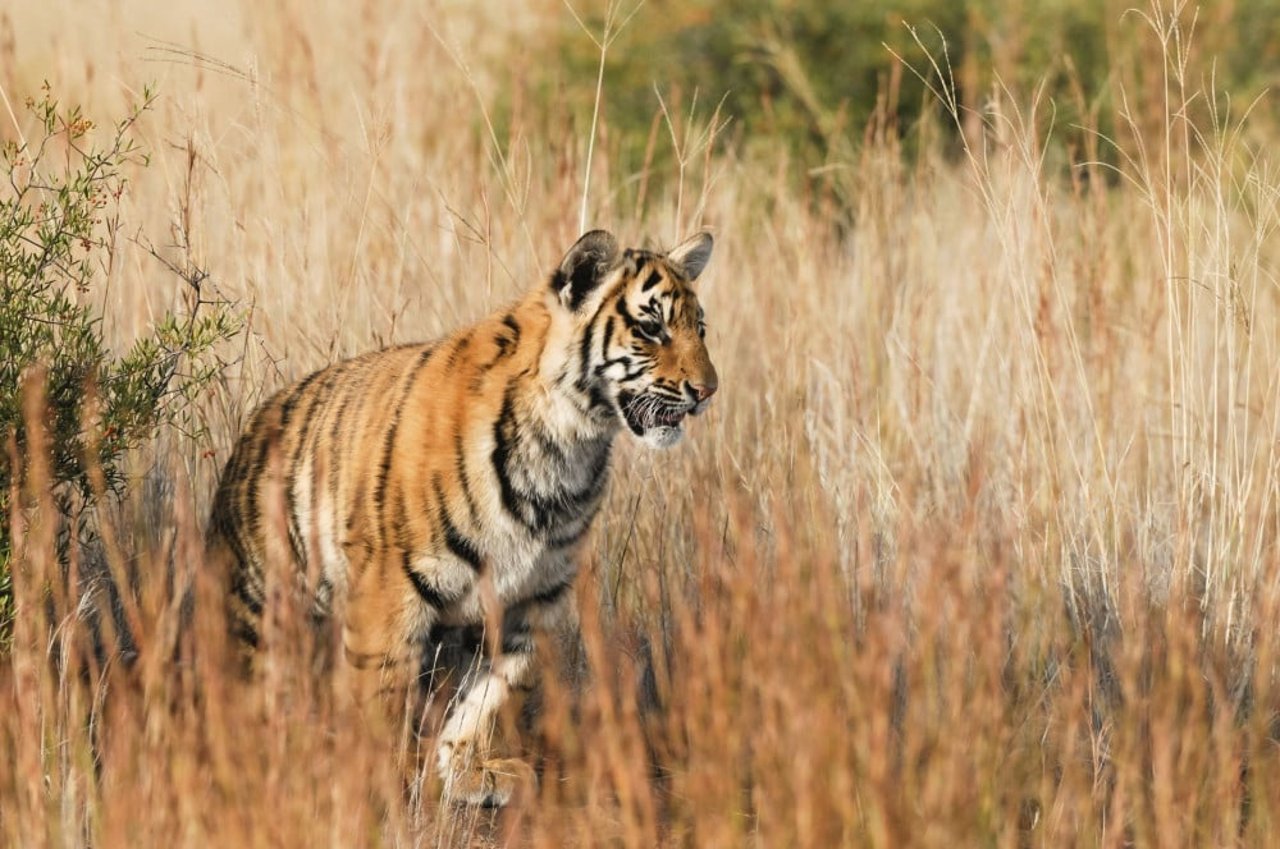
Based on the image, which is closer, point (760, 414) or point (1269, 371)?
point (1269, 371)

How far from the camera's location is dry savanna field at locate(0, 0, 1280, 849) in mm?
2514

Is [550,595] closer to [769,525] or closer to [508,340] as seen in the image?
[508,340]

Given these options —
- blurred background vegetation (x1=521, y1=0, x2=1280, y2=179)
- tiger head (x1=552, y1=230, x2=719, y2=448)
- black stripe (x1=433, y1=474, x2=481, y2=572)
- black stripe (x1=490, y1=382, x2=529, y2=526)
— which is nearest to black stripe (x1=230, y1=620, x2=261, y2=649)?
black stripe (x1=433, y1=474, x2=481, y2=572)

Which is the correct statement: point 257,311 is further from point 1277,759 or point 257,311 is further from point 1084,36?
point 1084,36

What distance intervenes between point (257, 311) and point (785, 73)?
482 cm

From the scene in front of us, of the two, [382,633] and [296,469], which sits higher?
[296,469]

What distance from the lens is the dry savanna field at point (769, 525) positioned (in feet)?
8.25

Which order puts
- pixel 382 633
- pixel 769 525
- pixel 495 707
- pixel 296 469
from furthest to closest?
pixel 769 525, pixel 296 469, pixel 495 707, pixel 382 633

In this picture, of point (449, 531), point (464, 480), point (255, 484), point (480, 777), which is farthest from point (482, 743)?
point (255, 484)

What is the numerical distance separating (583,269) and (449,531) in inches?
26.0

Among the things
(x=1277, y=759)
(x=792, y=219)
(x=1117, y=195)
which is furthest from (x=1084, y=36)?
(x=1277, y=759)

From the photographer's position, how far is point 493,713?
13.4ft

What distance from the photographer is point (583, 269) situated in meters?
3.97

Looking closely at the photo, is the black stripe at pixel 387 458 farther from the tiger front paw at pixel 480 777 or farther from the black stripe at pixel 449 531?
the tiger front paw at pixel 480 777
